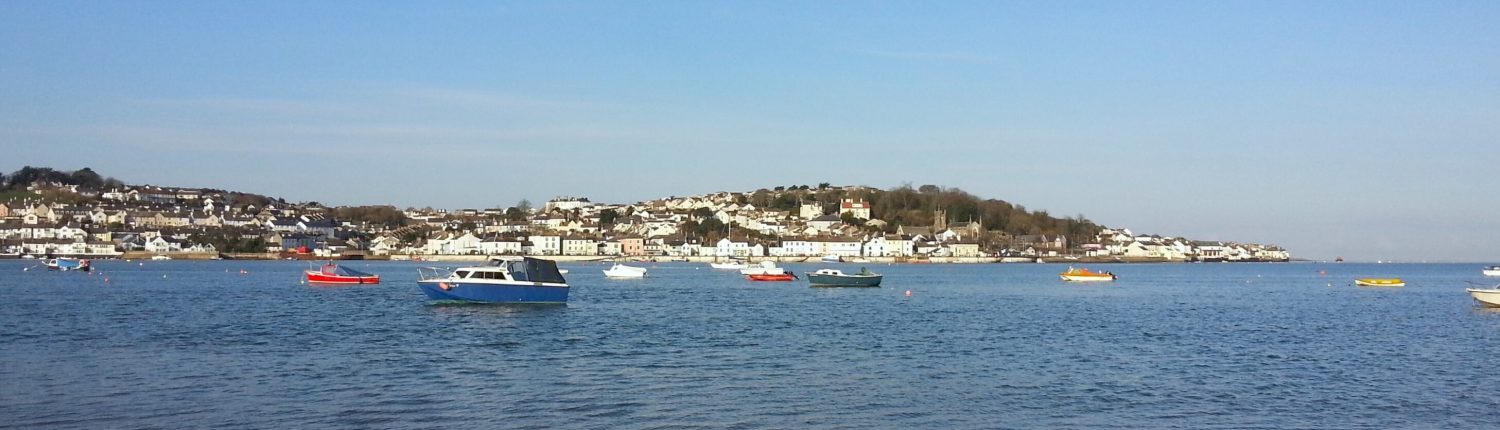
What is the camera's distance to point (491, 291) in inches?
1497

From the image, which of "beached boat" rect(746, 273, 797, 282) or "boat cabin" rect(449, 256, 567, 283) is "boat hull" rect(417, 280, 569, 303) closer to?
Answer: "boat cabin" rect(449, 256, 567, 283)

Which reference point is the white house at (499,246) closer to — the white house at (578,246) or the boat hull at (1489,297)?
the white house at (578,246)

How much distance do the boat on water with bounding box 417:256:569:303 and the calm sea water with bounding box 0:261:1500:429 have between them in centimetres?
61

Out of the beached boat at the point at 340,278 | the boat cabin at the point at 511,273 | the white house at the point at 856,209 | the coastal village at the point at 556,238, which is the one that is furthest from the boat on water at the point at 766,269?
the white house at the point at 856,209

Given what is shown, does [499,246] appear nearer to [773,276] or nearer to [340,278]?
[773,276]

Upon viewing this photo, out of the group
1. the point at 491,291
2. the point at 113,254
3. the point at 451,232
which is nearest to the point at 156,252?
the point at 113,254

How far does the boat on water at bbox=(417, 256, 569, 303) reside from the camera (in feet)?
125

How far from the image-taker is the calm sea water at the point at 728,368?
53.8 ft

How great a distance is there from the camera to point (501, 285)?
125 feet

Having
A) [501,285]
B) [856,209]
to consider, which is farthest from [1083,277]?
[856,209]

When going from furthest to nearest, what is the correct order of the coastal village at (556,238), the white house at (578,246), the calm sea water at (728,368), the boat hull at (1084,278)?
the white house at (578,246) → the coastal village at (556,238) → the boat hull at (1084,278) → the calm sea water at (728,368)

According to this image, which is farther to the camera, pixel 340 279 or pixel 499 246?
pixel 499 246

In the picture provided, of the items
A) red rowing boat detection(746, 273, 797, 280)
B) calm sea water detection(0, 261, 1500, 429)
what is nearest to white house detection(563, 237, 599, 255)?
red rowing boat detection(746, 273, 797, 280)

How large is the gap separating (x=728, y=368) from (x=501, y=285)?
57.4ft
